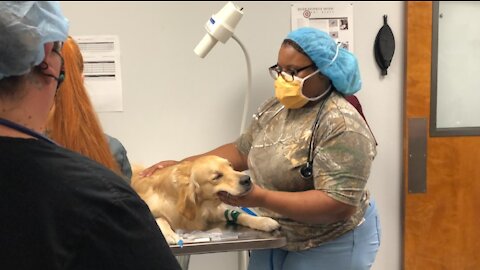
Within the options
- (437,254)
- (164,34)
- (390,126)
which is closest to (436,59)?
(390,126)

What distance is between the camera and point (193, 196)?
152cm

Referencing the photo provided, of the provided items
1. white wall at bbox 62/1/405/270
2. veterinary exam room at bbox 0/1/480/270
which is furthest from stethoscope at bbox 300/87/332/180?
white wall at bbox 62/1/405/270

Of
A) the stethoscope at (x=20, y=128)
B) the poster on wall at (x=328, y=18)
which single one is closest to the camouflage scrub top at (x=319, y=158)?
the poster on wall at (x=328, y=18)

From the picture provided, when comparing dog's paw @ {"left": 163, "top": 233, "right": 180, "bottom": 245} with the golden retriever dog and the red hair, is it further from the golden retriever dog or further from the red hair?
the red hair

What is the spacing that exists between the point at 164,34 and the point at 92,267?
1.57 meters

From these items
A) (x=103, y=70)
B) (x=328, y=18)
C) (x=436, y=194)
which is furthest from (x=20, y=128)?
(x=436, y=194)

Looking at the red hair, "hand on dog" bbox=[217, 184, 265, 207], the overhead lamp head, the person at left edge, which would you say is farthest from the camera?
the overhead lamp head

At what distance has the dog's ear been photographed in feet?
4.97

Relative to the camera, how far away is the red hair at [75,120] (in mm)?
1130

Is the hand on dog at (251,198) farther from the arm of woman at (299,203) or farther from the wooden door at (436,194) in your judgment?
the wooden door at (436,194)

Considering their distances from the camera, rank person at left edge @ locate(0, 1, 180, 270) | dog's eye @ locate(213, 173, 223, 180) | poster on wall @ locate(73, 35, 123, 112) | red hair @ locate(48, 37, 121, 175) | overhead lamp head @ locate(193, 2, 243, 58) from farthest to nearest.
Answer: poster on wall @ locate(73, 35, 123, 112), overhead lamp head @ locate(193, 2, 243, 58), dog's eye @ locate(213, 173, 223, 180), red hair @ locate(48, 37, 121, 175), person at left edge @ locate(0, 1, 180, 270)

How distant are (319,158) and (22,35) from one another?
923mm

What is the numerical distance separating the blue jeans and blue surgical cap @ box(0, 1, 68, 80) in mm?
1061

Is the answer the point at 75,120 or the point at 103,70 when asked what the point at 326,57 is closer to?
the point at 75,120
